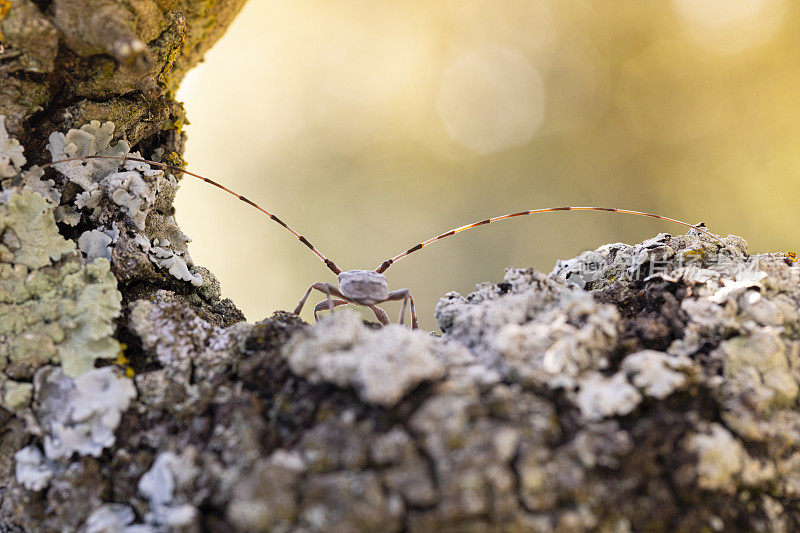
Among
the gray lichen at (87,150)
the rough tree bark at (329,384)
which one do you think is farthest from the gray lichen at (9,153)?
the gray lichen at (87,150)

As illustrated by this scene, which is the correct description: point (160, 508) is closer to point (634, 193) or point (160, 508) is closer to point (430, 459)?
point (430, 459)

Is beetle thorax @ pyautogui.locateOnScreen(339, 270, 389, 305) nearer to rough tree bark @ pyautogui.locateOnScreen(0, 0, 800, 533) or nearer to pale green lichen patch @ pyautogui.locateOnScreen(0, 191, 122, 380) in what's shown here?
rough tree bark @ pyautogui.locateOnScreen(0, 0, 800, 533)

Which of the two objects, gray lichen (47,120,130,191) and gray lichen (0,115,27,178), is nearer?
gray lichen (0,115,27,178)

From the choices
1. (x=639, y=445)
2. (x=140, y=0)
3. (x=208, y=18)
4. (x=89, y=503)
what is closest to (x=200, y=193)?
(x=208, y=18)

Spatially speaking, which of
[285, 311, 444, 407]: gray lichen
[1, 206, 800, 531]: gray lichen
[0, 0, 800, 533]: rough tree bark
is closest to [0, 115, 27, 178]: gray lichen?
[0, 0, 800, 533]: rough tree bark

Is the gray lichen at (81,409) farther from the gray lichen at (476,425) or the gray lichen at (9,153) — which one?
the gray lichen at (9,153)

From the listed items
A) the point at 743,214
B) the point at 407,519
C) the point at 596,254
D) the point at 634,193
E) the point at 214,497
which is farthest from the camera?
the point at 634,193

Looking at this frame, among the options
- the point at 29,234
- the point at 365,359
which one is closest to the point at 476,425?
the point at 365,359
